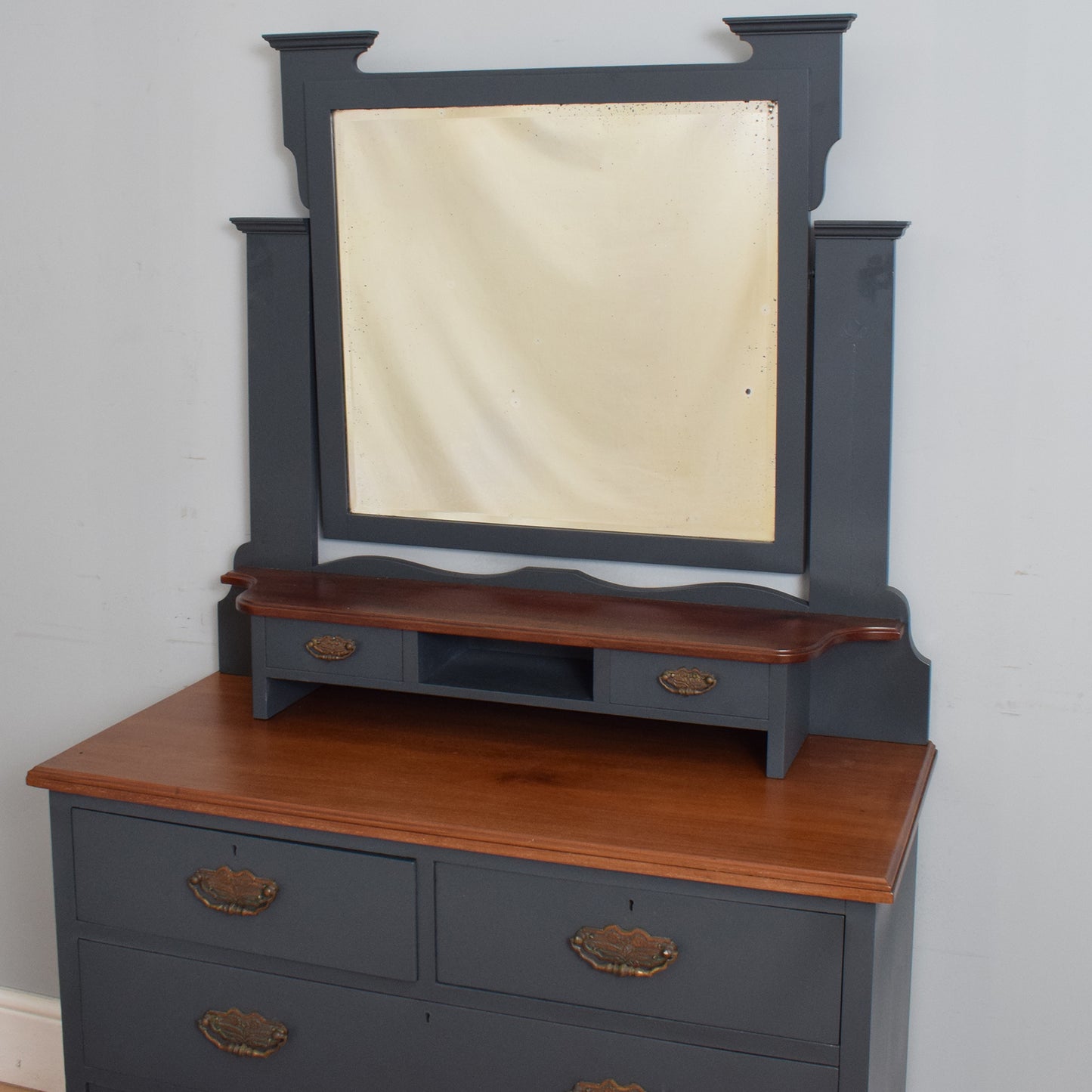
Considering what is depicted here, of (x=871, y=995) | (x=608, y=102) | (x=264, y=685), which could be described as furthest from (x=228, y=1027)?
(x=608, y=102)

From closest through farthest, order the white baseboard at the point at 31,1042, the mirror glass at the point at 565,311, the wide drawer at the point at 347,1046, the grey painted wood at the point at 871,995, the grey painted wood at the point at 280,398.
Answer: the grey painted wood at the point at 871,995 → the wide drawer at the point at 347,1046 → the mirror glass at the point at 565,311 → the grey painted wood at the point at 280,398 → the white baseboard at the point at 31,1042

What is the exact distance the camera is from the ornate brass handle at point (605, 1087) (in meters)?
1.66

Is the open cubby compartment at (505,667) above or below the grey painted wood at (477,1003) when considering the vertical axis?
above

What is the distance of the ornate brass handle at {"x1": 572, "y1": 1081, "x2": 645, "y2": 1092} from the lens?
5.44 ft

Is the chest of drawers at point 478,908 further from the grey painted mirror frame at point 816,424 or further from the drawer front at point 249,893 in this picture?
the grey painted mirror frame at point 816,424

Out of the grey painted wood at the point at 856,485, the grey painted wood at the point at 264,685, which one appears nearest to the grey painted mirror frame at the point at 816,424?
the grey painted wood at the point at 856,485

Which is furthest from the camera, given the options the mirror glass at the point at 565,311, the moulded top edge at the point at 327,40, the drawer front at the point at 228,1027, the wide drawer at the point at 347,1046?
the moulded top edge at the point at 327,40

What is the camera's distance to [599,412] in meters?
2.03

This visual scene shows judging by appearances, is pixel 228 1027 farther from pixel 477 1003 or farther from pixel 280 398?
pixel 280 398

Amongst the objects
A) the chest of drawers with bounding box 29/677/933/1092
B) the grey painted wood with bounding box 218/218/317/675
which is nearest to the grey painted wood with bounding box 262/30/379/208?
the grey painted wood with bounding box 218/218/317/675

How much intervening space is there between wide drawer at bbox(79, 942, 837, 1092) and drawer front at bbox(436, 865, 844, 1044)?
50 mm

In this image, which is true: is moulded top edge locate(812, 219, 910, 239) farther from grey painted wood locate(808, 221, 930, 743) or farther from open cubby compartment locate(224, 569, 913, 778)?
open cubby compartment locate(224, 569, 913, 778)

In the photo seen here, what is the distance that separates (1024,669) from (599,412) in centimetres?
77

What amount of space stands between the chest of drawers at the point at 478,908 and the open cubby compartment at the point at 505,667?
0.31 ft
